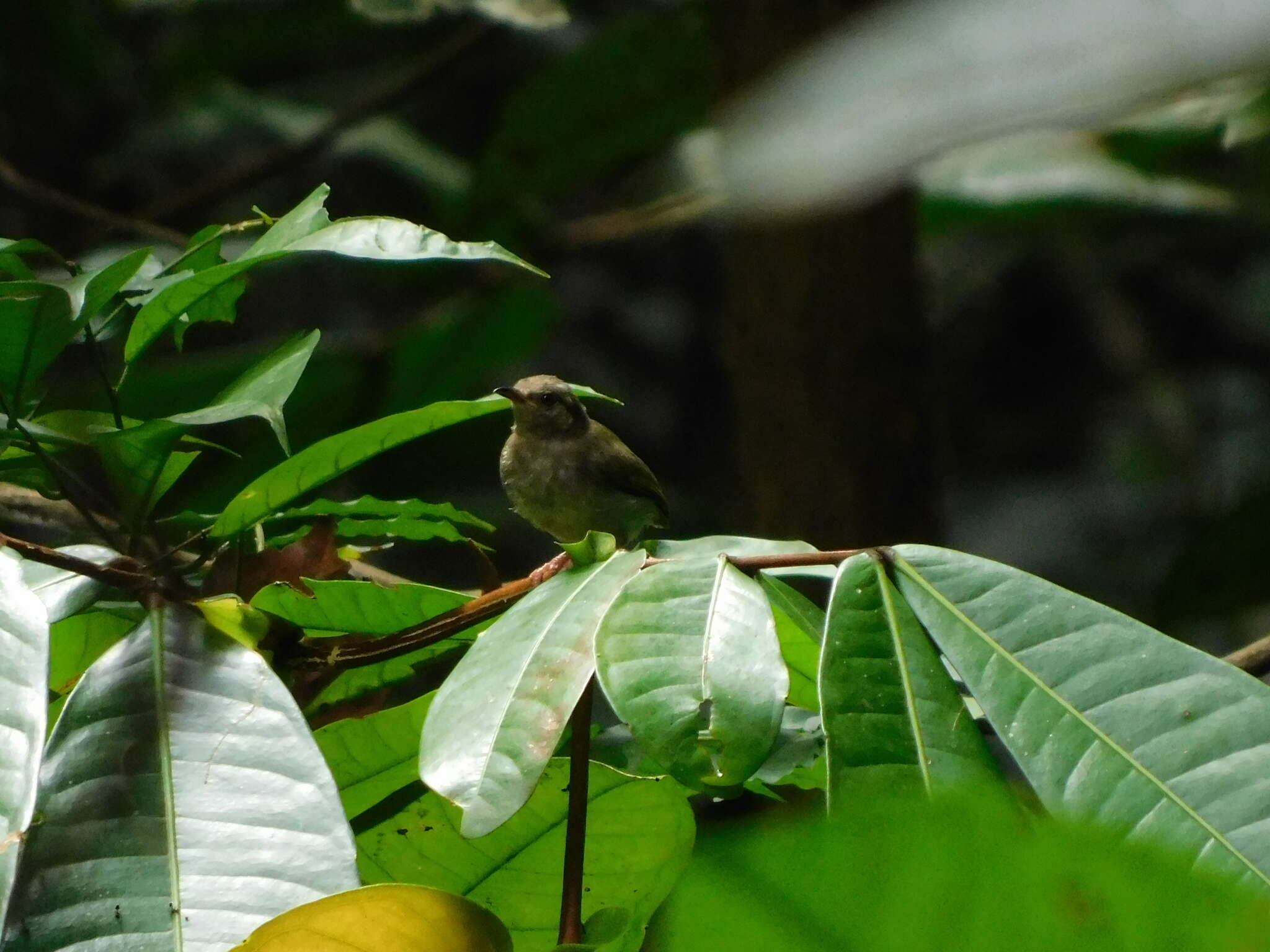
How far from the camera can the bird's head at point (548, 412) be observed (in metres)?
3.92

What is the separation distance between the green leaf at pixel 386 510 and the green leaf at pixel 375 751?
10.3 inches

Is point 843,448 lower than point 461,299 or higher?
lower

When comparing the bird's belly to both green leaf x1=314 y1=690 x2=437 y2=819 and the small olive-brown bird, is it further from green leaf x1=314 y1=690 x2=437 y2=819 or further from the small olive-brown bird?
green leaf x1=314 y1=690 x2=437 y2=819

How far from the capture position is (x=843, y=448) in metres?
4.70

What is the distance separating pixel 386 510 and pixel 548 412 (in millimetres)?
2259

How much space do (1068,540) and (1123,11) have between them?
7651mm

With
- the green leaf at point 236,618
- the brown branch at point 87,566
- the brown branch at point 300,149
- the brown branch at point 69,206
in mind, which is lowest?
the green leaf at point 236,618

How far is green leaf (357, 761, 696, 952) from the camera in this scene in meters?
1.47

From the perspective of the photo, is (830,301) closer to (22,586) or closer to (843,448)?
(843,448)

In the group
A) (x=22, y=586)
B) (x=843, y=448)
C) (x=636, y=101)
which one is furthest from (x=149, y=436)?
(x=636, y=101)

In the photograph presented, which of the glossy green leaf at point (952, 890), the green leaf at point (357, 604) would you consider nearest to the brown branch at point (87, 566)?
the green leaf at point (357, 604)

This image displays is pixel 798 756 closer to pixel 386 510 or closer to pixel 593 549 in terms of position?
pixel 593 549

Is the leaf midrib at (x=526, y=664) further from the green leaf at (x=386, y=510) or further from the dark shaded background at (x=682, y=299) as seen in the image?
the dark shaded background at (x=682, y=299)

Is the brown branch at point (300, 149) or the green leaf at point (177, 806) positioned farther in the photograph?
the brown branch at point (300, 149)
